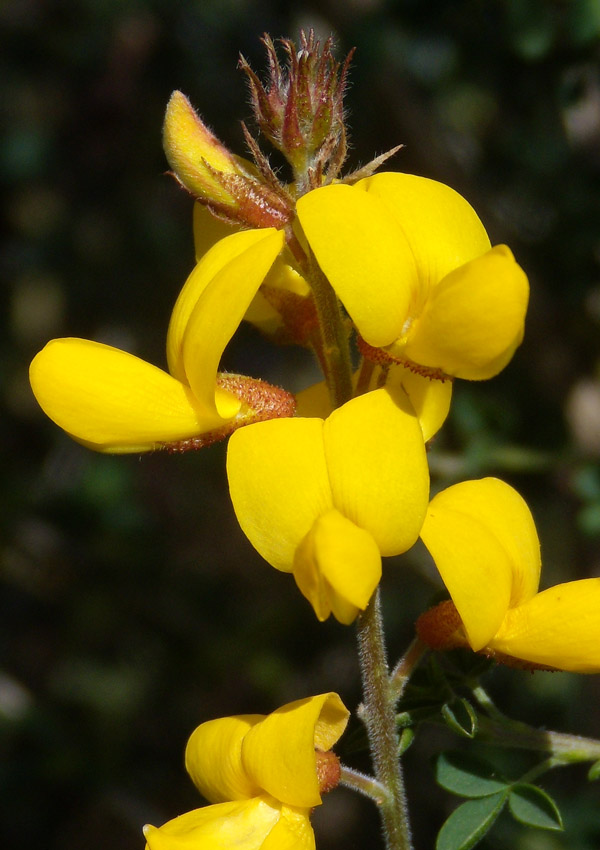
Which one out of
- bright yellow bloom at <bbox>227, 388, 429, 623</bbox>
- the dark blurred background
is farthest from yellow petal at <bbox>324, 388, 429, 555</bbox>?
the dark blurred background

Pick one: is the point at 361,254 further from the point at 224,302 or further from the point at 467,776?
the point at 467,776

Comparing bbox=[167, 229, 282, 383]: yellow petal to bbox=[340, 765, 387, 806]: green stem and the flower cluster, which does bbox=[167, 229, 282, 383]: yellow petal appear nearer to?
the flower cluster

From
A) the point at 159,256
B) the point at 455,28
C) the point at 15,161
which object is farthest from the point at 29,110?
the point at 455,28

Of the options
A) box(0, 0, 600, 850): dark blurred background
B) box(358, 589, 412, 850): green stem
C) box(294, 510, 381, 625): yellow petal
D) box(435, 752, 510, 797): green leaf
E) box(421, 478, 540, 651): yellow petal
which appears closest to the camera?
box(294, 510, 381, 625): yellow petal

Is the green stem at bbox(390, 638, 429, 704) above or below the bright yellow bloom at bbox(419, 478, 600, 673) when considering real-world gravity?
below

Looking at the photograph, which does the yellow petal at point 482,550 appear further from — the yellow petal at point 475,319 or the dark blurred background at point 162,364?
the dark blurred background at point 162,364

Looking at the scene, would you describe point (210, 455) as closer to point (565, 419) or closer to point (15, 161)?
point (15, 161)

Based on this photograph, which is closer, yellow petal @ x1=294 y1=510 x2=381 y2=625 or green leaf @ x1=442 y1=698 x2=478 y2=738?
yellow petal @ x1=294 y1=510 x2=381 y2=625

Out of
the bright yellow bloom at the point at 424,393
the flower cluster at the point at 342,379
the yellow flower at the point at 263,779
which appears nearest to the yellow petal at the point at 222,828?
the yellow flower at the point at 263,779
